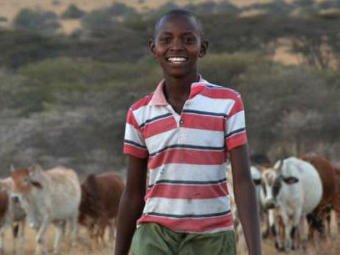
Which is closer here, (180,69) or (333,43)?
(180,69)

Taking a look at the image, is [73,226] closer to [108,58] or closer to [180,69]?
[180,69]

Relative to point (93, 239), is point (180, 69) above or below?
above

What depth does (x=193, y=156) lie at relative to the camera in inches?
158

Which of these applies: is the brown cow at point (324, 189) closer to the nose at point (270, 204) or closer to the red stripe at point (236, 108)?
the nose at point (270, 204)

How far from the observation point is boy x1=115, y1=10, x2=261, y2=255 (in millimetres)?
4023

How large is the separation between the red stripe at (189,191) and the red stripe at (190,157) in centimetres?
10

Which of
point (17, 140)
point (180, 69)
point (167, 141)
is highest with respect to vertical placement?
point (180, 69)

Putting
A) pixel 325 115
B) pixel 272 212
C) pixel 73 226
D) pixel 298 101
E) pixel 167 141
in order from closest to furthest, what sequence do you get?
pixel 167 141 < pixel 272 212 < pixel 73 226 < pixel 325 115 < pixel 298 101

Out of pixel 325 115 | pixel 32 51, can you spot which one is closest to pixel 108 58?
pixel 32 51

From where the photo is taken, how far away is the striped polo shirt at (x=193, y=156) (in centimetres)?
402

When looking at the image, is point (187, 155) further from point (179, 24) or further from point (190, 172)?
point (179, 24)

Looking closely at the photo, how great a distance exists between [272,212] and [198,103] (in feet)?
35.1

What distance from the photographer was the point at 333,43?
41.0 metres

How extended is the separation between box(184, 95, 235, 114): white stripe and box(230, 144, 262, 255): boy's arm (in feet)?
0.57
